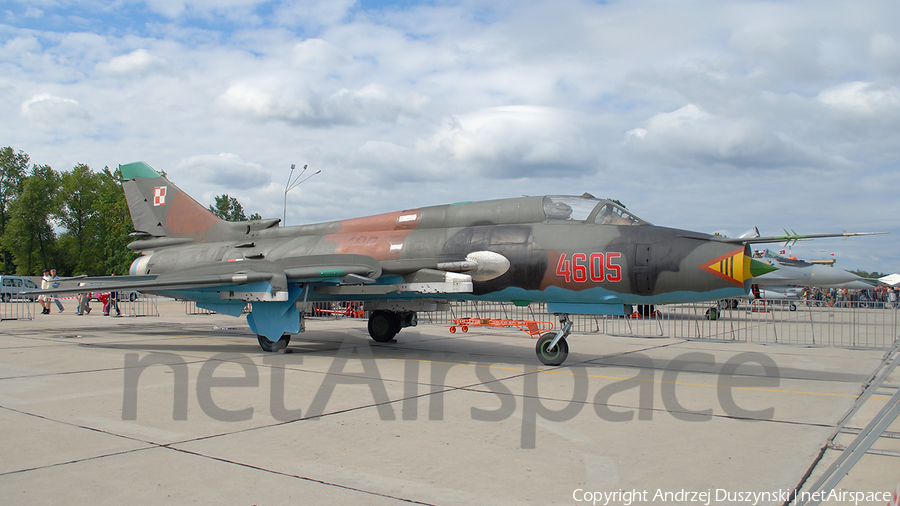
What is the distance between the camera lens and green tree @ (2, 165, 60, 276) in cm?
6100

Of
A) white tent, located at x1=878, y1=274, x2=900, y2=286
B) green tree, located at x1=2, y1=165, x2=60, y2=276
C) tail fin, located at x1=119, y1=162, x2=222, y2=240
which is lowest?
white tent, located at x1=878, y1=274, x2=900, y2=286

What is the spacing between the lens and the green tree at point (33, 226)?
6100 centimetres

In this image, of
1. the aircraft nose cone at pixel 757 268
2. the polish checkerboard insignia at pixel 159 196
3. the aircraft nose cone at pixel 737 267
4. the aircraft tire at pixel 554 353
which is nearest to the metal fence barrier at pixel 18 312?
the polish checkerboard insignia at pixel 159 196

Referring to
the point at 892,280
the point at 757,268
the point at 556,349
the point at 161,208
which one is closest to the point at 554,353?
the point at 556,349

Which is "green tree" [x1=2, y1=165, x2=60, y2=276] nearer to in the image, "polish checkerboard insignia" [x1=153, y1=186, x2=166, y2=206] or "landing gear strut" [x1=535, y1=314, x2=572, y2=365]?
"polish checkerboard insignia" [x1=153, y1=186, x2=166, y2=206]

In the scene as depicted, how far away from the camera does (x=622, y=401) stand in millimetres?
6852

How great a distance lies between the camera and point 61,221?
219 feet

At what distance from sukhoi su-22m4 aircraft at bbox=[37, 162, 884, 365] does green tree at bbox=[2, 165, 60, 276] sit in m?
61.3

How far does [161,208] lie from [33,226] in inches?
2416

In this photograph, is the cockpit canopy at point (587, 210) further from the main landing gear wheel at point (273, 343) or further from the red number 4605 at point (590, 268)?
the main landing gear wheel at point (273, 343)

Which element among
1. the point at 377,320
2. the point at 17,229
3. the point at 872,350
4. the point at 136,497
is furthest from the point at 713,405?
the point at 17,229

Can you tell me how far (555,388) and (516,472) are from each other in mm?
3486

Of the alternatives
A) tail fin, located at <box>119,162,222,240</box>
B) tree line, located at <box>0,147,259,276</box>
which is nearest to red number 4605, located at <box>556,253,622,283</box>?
tail fin, located at <box>119,162,222,240</box>

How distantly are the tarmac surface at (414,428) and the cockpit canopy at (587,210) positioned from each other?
247 cm
